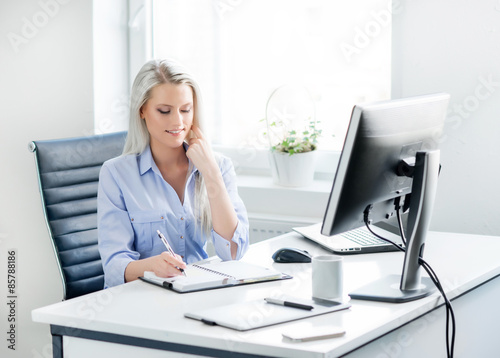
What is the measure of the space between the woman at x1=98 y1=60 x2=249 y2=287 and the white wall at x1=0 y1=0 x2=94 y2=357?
1103mm

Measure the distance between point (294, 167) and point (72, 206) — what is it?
980 mm

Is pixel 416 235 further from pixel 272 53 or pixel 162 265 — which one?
pixel 272 53

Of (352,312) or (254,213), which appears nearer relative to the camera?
(352,312)

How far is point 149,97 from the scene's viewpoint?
7.20 feet

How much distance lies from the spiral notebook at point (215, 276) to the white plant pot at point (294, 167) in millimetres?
1027

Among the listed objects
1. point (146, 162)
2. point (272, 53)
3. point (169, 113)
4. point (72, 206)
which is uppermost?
point (272, 53)

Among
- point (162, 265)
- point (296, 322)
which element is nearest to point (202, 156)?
point (162, 265)

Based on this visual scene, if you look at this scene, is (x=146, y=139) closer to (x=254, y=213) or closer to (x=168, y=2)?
(x=254, y=213)

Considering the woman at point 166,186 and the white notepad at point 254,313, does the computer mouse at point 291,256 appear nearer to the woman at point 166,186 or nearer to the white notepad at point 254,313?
the woman at point 166,186

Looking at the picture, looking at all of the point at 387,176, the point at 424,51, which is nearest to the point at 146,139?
the point at 387,176

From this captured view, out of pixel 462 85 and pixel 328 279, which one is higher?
pixel 462 85

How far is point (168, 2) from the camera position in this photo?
3.43 meters

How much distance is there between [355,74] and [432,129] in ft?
4.33

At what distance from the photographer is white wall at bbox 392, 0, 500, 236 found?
2543 millimetres
